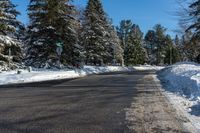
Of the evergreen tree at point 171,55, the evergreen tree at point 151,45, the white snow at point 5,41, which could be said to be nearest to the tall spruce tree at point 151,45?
the evergreen tree at point 151,45

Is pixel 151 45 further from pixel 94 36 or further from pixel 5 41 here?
pixel 5 41

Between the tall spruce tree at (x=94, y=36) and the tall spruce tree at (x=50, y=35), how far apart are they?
18.2 meters

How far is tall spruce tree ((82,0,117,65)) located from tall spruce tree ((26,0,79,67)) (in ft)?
59.8

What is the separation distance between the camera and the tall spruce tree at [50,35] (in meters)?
41.4

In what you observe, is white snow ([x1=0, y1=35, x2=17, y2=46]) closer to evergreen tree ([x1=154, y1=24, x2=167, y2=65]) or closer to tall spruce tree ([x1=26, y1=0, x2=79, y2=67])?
tall spruce tree ([x1=26, y1=0, x2=79, y2=67])

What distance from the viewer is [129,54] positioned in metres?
94.8

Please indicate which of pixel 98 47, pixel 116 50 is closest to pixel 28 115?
pixel 98 47

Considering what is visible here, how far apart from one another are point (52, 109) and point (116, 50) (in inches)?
2613

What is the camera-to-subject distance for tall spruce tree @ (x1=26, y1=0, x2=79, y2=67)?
136 feet

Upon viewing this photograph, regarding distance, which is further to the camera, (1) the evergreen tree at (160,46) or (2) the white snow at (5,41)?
(1) the evergreen tree at (160,46)

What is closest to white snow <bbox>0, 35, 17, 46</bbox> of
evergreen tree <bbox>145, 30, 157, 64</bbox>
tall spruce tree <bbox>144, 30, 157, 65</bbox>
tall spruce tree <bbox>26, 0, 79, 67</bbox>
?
tall spruce tree <bbox>26, 0, 79, 67</bbox>

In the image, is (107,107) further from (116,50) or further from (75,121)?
(116,50)

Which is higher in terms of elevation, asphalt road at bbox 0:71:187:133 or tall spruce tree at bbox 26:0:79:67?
tall spruce tree at bbox 26:0:79:67

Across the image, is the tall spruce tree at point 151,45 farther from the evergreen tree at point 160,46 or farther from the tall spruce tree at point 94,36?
the tall spruce tree at point 94,36
